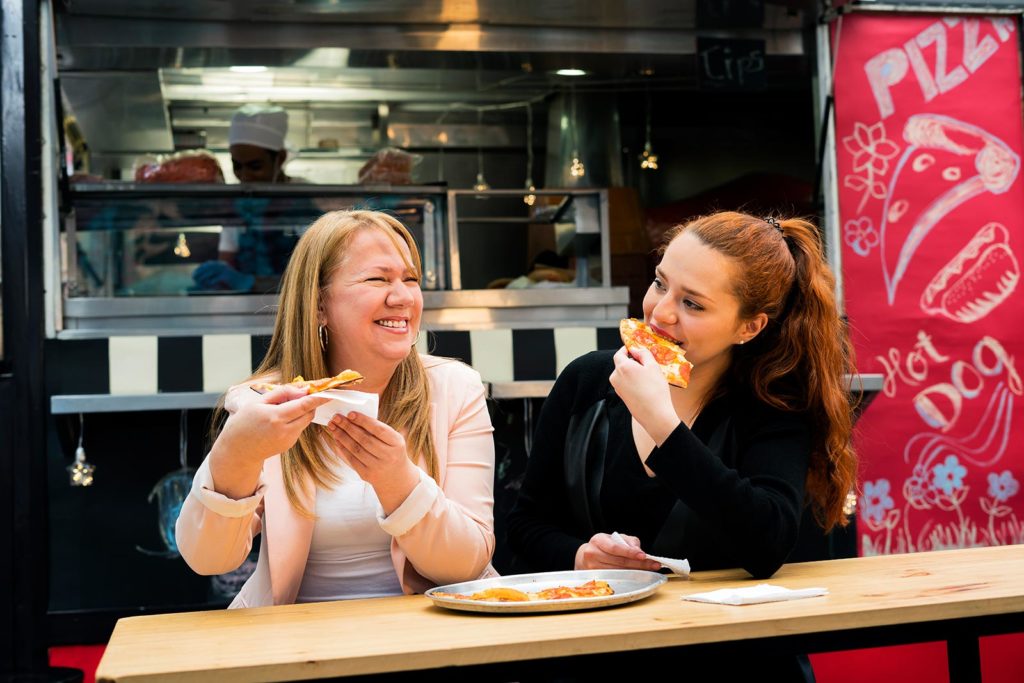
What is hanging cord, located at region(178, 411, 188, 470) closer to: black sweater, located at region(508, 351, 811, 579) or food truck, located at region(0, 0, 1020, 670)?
food truck, located at region(0, 0, 1020, 670)

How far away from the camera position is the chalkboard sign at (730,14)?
5004 mm

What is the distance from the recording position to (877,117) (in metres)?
4.93

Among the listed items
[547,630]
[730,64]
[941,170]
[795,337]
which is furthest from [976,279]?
[547,630]

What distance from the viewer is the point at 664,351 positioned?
2.24 meters

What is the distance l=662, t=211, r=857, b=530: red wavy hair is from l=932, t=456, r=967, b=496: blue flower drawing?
2639 millimetres

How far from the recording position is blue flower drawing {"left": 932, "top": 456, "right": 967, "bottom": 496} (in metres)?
4.84

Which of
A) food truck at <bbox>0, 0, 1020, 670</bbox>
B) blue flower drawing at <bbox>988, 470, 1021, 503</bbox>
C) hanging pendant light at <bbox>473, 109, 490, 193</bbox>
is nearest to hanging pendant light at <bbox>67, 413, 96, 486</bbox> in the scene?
food truck at <bbox>0, 0, 1020, 670</bbox>

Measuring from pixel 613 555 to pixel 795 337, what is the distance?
24.2 inches

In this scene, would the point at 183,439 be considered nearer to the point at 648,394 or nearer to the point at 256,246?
the point at 256,246

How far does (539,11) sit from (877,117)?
59.6 inches

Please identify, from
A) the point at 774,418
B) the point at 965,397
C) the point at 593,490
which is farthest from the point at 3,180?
the point at 965,397

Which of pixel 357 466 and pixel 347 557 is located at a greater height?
pixel 357 466

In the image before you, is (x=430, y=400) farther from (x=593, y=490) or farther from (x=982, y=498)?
(x=982, y=498)

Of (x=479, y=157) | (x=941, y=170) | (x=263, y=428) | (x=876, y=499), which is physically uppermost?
(x=479, y=157)
